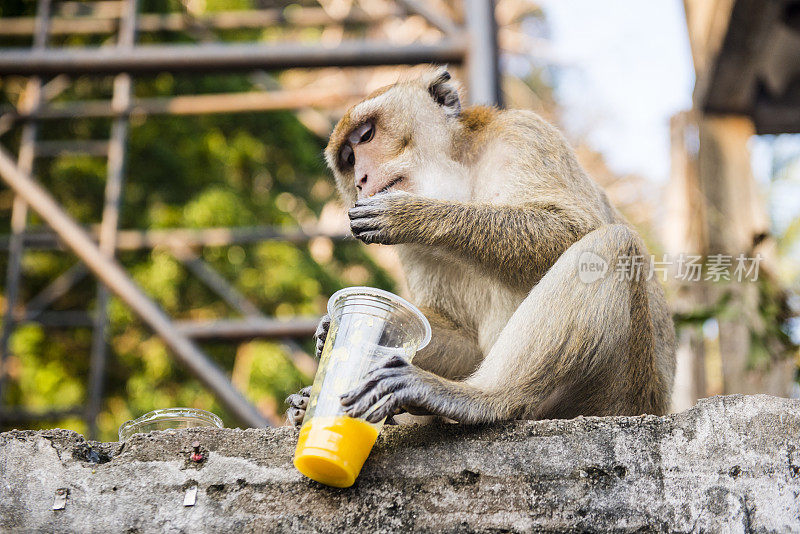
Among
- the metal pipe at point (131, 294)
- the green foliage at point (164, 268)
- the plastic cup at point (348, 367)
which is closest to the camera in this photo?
the plastic cup at point (348, 367)

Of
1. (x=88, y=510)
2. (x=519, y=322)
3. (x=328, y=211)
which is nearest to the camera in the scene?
(x=88, y=510)

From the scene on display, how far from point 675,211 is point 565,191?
4.70 metres

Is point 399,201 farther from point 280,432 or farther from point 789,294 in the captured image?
point 789,294

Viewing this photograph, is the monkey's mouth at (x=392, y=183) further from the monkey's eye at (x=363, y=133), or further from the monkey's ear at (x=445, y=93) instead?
the monkey's ear at (x=445, y=93)

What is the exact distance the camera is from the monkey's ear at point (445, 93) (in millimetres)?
3775

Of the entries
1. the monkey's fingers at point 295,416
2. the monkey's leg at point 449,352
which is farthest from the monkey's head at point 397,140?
the monkey's fingers at point 295,416

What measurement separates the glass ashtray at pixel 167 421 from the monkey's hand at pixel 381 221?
80 centimetres

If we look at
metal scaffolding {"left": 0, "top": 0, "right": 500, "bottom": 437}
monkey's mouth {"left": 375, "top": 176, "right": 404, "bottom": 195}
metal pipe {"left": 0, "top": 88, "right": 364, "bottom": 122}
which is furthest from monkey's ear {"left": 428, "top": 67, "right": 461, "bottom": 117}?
metal pipe {"left": 0, "top": 88, "right": 364, "bottom": 122}

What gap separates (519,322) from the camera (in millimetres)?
2643

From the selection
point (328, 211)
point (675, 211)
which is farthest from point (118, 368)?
point (675, 211)

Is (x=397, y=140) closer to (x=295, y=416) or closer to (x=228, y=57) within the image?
(x=295, y=416)

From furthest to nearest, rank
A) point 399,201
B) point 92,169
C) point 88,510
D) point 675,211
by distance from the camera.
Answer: point 92,169 → point 675,211 → point 399,201 → point 88,510

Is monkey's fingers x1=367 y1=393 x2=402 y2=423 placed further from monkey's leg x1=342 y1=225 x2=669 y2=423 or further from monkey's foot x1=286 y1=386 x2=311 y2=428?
monkey's foot x1=286 y1=386 x2=311 y2=428

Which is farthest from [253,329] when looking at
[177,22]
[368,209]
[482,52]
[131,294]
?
[177,22]
